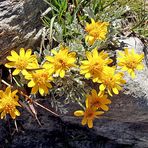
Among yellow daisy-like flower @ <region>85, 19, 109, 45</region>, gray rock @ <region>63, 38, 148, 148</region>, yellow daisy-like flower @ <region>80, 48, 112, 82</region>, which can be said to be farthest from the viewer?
gray rock @ <region>63, 38, 148, 148</region>

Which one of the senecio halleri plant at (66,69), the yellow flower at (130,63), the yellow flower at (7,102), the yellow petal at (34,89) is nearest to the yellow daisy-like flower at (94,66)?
the senecio halleri plant at (66,69)

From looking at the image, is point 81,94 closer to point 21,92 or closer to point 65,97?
point 65,97

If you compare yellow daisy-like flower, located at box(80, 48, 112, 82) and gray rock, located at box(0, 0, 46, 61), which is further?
gray rock, located at box(0, 0, 46, 61)

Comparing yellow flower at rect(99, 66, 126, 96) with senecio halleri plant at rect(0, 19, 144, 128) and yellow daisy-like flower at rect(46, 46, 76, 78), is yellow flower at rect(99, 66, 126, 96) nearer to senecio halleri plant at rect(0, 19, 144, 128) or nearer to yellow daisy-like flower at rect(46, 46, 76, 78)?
senecio halleri plant at rect(0, 19, 144, 128)

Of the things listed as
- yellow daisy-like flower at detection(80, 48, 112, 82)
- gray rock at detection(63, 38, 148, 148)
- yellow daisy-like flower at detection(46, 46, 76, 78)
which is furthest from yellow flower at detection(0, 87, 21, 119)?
gray rock at detection(63, 38, 148, 148)

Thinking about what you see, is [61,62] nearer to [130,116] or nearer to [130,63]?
[130,63]

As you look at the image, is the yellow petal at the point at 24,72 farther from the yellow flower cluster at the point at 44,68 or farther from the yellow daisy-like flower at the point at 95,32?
the yellow daisy-like flower at the point at 95,32

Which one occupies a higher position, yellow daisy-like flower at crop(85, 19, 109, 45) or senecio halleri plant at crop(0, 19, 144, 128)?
yellow daisy-like flower at crop(85, 19, 109, 45)

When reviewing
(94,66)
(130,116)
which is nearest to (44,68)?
(94,66)
